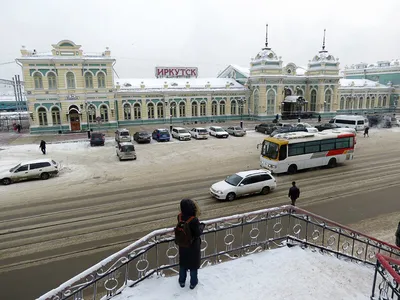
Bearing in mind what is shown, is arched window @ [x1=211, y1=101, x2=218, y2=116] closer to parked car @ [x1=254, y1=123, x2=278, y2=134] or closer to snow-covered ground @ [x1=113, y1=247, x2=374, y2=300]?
parked car @ [x1=254, y1=123, x2=278, y2=134]

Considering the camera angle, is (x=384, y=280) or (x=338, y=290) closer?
(x=384, y=280)

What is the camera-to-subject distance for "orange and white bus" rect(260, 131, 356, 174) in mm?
18062

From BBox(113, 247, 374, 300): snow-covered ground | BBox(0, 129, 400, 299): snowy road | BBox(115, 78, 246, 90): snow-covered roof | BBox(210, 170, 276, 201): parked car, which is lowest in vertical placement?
BBox(0, 129, 400, 299): snowy road

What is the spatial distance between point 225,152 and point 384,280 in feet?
67.4

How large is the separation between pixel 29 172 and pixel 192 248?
16001 mm

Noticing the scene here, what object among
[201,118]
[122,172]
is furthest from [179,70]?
[122,172]

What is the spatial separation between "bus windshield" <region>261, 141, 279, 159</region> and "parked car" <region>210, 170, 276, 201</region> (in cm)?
353

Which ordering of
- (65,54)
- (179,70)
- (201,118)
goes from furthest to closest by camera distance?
(179,70)
(201,118)
(65,54)

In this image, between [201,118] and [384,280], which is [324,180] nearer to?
[384,280]

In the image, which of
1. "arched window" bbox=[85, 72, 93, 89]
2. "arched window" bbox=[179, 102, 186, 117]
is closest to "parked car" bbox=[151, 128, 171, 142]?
"arched window" bbox=[85, 72, 93, 89]

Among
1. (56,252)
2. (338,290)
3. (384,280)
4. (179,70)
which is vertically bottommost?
(56,252)

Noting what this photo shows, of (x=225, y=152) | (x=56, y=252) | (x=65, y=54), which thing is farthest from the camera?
(x=65, y=54)

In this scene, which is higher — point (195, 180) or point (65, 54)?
point (65, 54)

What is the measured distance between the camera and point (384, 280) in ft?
16.7
